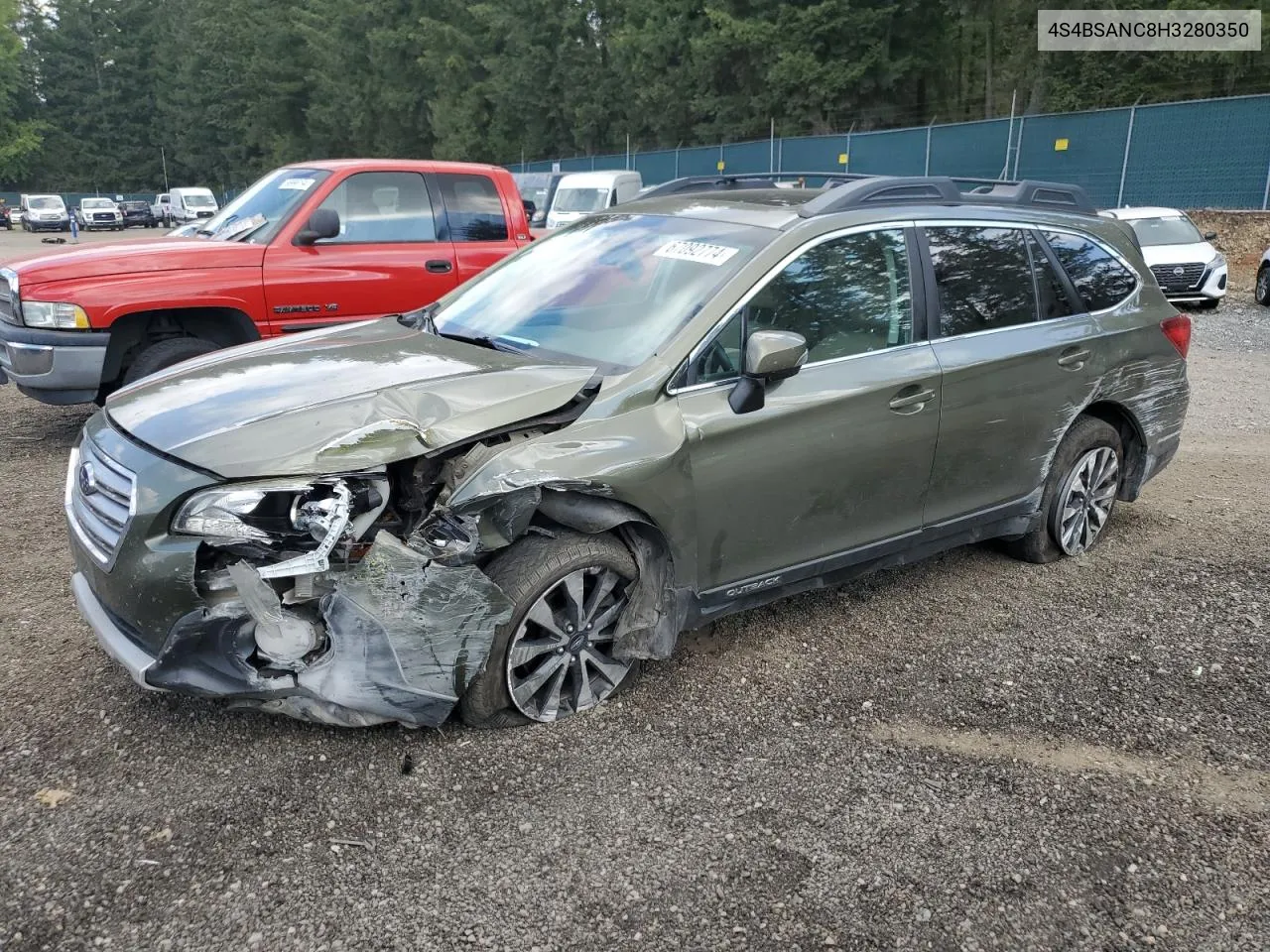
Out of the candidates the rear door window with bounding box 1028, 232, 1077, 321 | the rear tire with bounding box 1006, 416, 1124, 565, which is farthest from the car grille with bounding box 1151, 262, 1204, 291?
the rear door window with bounding box 1028, 232, 1077, 321

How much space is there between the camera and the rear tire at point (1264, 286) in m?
15.1

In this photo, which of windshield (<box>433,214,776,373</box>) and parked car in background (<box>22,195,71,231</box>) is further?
parked car in background (<box>22,195,71,231</box>)

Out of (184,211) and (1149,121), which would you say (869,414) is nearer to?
(1149,121)

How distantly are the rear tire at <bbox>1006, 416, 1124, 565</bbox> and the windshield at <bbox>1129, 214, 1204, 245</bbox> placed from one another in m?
11.6

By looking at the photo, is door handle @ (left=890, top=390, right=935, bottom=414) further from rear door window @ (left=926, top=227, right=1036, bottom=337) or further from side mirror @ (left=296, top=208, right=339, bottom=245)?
side mirror @ (left=296, top=208, right=339, bottom=245)

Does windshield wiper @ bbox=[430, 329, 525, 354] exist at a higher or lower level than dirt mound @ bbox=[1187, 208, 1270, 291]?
higher

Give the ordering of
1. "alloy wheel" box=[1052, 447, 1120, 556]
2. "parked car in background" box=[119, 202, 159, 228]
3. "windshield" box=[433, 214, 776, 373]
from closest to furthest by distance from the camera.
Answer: "windshield" box=[433, 214, 776, 373] < "alloy wheel" box=[1052, 447, 1120, 556] < "parked car in background" box=[119, 202, 159, 228]

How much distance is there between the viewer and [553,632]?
3.22 metres

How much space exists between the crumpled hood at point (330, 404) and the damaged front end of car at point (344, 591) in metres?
0.04

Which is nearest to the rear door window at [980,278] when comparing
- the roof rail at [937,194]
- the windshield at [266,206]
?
the roof rail at [937,194]

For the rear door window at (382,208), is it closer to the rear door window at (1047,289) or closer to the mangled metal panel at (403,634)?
the rear door window at (1047,289)

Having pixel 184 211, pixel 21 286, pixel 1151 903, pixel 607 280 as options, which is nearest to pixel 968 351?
pixel 607 280

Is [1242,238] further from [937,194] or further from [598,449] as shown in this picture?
[598,449]

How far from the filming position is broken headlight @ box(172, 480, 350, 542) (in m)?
2.84
